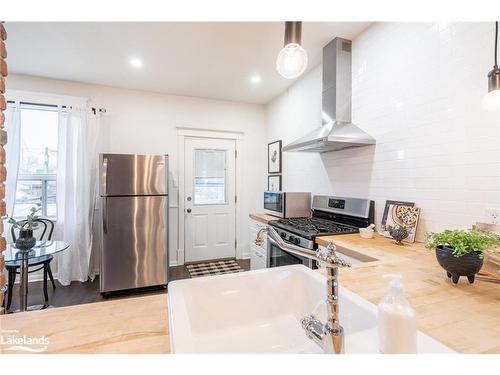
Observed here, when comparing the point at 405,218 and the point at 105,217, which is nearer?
the point at 405,218

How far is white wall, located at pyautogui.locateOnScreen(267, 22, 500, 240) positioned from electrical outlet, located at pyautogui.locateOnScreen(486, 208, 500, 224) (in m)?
0.03

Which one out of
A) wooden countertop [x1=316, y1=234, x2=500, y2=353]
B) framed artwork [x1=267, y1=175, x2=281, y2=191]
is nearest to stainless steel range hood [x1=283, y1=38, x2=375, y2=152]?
wooden countertop [x1=316, y1=234, x2=500, y2=353]

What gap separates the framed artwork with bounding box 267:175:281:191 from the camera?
12.6 feet

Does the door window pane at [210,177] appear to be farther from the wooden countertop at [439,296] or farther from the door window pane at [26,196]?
the wooden countertop at [439,296]

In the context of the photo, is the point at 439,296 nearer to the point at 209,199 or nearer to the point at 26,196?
the point at 209,199

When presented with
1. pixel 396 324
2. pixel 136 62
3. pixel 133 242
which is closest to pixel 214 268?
pixel 133 242

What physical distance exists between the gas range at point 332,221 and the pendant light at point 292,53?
1.26 metres

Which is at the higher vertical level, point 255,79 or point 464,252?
point 255,79

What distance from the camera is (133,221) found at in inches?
115

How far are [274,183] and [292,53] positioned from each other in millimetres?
2996

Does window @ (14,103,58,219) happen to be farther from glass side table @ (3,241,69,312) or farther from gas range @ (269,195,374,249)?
gas range @ (269,195,374,249)

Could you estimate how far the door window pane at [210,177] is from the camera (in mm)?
3951
